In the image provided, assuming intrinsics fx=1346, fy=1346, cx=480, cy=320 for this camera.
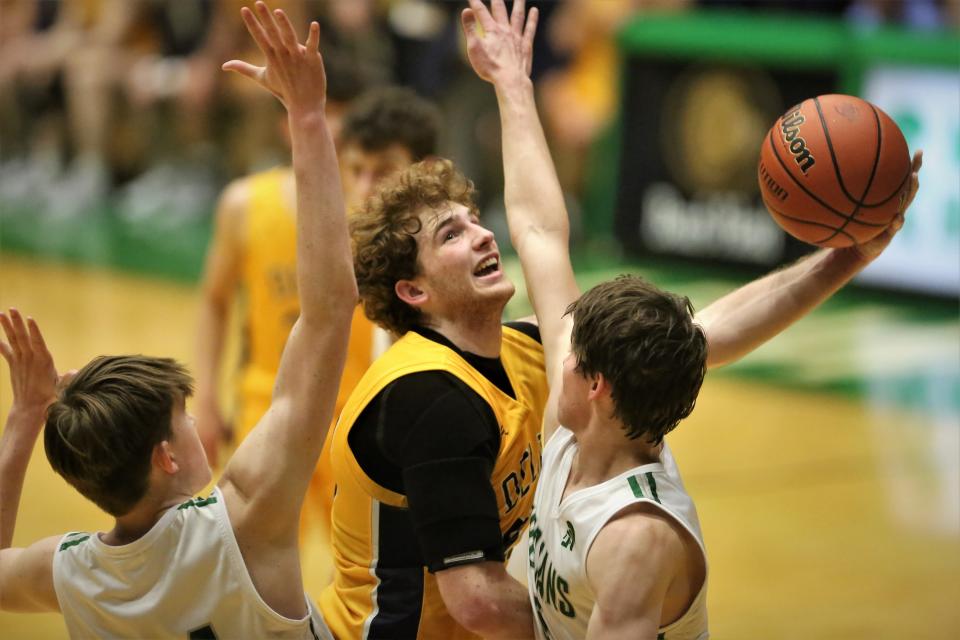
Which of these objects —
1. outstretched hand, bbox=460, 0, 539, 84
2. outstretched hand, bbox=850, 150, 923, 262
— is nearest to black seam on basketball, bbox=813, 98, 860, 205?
outstretched hand, bbox=850, 150, 923, 262

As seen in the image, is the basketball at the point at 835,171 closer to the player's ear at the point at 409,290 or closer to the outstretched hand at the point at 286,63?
the player's ear at the point at 409,290

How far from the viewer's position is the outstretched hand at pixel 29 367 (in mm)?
3105

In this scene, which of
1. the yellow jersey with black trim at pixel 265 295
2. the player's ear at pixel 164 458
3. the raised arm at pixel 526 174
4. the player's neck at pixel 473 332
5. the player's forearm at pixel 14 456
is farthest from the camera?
the yellow jersey with black trim at pixel 265 295

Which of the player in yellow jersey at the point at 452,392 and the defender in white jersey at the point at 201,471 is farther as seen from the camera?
the player in yellow jersey at the point at 452,392

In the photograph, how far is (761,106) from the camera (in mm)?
11227

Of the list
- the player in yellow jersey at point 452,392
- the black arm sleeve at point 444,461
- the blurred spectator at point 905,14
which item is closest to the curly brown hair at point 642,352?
the player in yellow jersey at point 452,392

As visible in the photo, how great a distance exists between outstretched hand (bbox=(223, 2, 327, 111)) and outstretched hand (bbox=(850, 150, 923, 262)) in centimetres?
151

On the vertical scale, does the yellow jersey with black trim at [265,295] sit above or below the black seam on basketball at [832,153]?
below

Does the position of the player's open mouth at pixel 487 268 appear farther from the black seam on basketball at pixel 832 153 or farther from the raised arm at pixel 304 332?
the black seam on basketball at pixel 832 153

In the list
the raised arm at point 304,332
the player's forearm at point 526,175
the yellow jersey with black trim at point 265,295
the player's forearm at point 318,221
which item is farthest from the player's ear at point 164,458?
the yellow jersey with black trim at point 265,295

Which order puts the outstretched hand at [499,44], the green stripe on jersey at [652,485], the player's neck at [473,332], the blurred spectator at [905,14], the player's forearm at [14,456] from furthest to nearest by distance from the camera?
the blurred spectator at [905,14]
the outstretched hand at [499,44]
the player's neck at [473,332]
the player's forearm at [14,456]
the green stripe on jersey at [652,485]

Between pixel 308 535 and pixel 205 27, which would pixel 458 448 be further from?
pixel 205 27

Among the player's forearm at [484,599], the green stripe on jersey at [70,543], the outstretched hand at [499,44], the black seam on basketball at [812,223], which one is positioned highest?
the outstretched hand at [499,44]

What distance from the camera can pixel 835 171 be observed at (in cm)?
342
